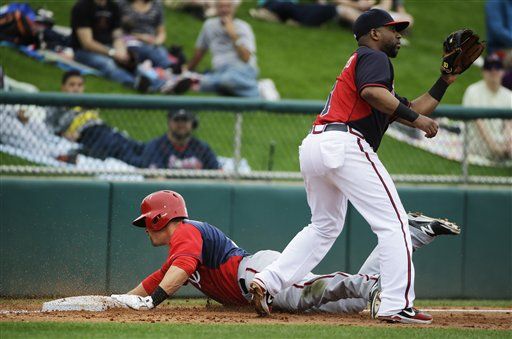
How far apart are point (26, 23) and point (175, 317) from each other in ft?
21.9

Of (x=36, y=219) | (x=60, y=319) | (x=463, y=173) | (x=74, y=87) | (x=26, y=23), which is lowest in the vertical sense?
(x=60, y=319)

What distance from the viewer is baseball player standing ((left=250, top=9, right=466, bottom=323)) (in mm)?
5980

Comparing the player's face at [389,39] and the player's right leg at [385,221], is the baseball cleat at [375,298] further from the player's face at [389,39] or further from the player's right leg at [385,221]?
the player's face at [389,39]

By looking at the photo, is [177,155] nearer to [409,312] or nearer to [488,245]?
[488,245]

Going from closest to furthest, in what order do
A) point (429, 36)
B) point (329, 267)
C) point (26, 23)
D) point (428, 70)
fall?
point (329, 267) < point (26, 23) < point (428, 70) < point (429, 36)

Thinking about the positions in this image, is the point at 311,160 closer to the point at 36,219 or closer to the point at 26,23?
the point at 36,219

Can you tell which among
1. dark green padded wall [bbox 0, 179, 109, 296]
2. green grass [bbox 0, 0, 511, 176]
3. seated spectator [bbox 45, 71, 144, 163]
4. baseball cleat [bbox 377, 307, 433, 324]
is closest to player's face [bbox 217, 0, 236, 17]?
green grass [bbox 0, 0, 511, 176]

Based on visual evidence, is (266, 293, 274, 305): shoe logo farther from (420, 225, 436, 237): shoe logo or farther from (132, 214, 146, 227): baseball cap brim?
(420, 225, 436, 237): shoe logo

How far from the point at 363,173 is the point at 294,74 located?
8677 millimetres

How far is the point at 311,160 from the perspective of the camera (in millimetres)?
6086

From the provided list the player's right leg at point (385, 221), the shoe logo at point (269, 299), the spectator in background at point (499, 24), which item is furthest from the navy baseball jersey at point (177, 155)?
the spectator in background at point (499, 24)

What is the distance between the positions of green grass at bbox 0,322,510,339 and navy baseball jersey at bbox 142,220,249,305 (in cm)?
78

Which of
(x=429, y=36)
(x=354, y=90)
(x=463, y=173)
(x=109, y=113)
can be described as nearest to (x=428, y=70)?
(x=429, y=36)

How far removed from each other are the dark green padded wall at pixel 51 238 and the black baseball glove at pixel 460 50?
3339 mm
